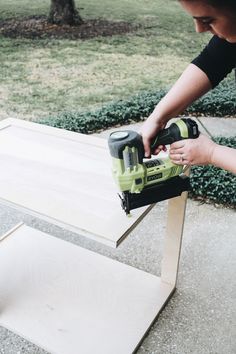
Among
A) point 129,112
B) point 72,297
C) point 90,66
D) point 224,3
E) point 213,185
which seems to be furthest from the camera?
point 90,66

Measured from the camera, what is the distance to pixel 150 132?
1.75 m

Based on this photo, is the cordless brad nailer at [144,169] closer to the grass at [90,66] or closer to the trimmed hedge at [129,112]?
the trimmed hedge at [129,112]

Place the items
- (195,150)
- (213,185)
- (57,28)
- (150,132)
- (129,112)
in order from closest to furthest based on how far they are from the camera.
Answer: (195,150), (150,132), (213,185), (129,112), (57,28)

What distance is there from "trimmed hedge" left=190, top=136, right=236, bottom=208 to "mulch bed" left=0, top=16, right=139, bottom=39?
17.9 ft

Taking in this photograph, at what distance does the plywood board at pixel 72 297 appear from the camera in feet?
6.68

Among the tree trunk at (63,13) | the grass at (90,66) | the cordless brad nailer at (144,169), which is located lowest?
the grass at (90,66)

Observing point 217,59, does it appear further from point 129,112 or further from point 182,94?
point 129,112

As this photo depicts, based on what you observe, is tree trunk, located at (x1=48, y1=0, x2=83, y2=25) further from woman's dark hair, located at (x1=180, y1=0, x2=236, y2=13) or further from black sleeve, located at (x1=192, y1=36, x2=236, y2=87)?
woman's dark hair, located at (x1=180, y1=0, x2=236, y2=13)

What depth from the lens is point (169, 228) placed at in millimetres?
2203

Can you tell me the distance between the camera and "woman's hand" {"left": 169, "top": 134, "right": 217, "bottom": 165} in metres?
1.54

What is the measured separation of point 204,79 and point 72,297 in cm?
133

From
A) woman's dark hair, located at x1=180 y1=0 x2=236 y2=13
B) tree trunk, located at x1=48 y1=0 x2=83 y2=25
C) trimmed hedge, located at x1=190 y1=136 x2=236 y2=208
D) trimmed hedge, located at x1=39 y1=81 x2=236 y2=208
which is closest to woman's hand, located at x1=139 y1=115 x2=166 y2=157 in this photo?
woman's dark hair, located at x1=180 y1=0 x2=236 y2=13

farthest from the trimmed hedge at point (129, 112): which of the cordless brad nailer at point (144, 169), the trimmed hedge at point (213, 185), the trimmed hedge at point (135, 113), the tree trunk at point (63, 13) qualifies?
the tree trunk at point (63, 13)

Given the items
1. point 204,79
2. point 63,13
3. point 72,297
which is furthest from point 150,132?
point 63,13
